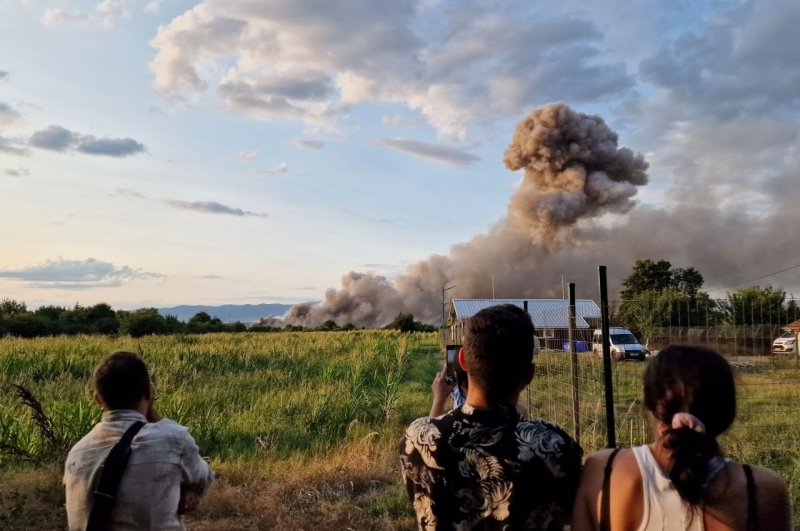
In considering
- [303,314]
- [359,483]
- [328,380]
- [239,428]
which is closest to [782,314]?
[359,483]

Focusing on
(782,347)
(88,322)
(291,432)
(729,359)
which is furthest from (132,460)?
(88,322)

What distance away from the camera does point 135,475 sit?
246 centimetres

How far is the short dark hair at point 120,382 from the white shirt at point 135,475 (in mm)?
44

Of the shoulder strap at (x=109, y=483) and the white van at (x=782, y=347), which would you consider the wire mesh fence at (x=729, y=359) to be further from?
the shoulder strap at (x=109, y=483)

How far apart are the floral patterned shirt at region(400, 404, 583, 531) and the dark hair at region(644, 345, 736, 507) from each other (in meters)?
0.27

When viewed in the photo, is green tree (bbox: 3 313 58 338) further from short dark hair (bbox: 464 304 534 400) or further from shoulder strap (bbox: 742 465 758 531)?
shoulder strap (bbox: 742 465 758 531)

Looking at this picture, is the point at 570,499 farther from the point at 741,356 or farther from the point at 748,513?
the point at 741,356

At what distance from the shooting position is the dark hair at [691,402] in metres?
1.69

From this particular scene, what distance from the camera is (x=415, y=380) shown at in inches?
610

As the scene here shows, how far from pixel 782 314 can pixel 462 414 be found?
5.34 meters

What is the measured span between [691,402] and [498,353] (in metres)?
0.54

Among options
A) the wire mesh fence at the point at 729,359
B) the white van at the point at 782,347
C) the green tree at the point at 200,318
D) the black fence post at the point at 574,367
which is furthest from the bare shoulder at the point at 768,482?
the green tree at the point at 200,318

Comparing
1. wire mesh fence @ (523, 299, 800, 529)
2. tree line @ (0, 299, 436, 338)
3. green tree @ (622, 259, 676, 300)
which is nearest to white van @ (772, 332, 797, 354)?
wire mesh fence @ (523, 299, 800, 529)

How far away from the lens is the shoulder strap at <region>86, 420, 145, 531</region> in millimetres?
2393
